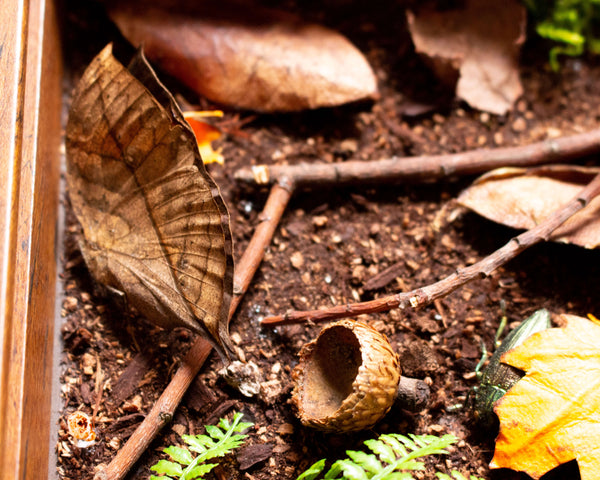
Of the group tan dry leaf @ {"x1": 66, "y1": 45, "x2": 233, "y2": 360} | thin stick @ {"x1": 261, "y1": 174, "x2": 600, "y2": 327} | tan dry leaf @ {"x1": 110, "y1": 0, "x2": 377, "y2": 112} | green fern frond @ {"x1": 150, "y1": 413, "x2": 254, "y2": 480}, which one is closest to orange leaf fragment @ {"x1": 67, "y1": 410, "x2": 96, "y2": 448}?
green fern frond @ {"x1": 150, "y1": 413, "x2": 254, "y2": 480}

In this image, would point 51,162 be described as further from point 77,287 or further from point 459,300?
point 459,300

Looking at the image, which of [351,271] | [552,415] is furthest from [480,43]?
[552,415]

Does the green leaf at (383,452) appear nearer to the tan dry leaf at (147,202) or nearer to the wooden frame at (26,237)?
the tan dry leaf at (147,202)

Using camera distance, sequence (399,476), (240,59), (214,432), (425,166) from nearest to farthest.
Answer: (399,476), (214,432), (425,166), (240,59)

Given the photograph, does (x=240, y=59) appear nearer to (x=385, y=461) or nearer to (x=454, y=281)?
(x=454, y=281)

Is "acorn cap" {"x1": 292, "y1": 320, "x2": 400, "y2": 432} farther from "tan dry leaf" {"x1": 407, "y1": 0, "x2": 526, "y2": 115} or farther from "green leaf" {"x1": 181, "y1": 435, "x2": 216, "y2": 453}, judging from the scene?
"tan dry leaf" {"x1": 407, "y1": 0, "x2": 526, "y2": 115}

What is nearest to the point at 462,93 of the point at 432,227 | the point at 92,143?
the point at 432,227
